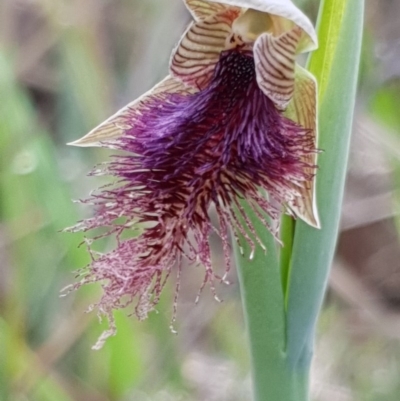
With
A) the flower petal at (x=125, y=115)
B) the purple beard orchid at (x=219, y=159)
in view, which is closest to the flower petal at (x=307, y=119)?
the purple beard orchid at (x=219, y=159)

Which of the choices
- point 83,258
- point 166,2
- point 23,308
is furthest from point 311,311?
point 166,2

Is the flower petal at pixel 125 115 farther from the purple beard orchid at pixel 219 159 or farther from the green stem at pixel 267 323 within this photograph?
the green stem at pixel 267 323

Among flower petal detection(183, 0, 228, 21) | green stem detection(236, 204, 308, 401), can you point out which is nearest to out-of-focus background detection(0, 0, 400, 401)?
flower petal detection(183, 0, 228, 21)

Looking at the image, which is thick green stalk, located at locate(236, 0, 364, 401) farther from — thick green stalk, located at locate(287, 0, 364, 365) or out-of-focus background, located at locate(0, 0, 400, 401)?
out-of-focus background, located at locate(0, 0, 400, 401)

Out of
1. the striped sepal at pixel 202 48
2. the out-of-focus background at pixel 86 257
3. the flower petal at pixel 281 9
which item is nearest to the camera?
the flower petal at pixel 281 9

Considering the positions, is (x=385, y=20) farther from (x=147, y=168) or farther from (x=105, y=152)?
(x=147, y=168)
